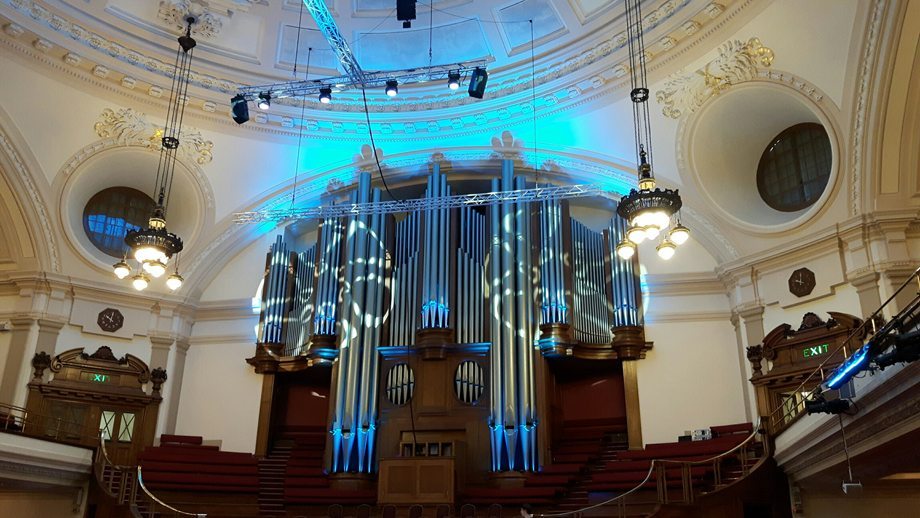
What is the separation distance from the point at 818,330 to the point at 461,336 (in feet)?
20.3

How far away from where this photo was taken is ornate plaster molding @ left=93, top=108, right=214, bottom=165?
15.2m

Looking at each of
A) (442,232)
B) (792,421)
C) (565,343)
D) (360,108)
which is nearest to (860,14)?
(792,421)

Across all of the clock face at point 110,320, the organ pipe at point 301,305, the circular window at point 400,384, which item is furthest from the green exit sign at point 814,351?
the clock face at point 110,320

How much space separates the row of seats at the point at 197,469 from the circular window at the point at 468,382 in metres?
4.02

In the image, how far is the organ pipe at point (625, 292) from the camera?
45.0ft

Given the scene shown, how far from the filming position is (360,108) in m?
16.5

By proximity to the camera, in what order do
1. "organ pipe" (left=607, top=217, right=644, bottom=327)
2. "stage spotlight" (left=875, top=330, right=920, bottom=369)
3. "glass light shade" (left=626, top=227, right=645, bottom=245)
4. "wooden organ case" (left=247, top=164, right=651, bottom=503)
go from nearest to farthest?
"stage spotlight" (left=875, top=330, right=920, bottom=369)
"glass light shade" (left=626, top=227, right=645, bottom=245)
"wooden organ case" (left=247, top=164, right=651, bottom=503)
"organ pipe" (left=607, top=217, right=644, bottom=327)

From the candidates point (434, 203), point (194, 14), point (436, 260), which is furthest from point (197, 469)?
point (194, 14)

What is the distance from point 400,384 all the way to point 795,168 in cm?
823

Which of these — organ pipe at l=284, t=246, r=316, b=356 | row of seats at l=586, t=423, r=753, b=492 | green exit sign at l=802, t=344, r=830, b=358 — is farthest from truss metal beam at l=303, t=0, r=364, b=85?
green exit sign at l=802, t=344, r=830, b=358

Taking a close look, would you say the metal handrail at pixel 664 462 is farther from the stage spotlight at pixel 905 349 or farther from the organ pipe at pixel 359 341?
the stage spotlight at pixel 905 349

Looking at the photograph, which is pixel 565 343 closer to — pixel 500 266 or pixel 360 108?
pixel 500 266

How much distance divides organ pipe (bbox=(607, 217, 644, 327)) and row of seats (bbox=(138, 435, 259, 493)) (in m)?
7.25

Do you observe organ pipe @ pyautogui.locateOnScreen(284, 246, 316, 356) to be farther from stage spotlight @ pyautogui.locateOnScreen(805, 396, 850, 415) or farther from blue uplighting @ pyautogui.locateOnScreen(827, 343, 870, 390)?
blue uplighting @ pyautogui.locateOnScreen(827, 343, 870, 390)
